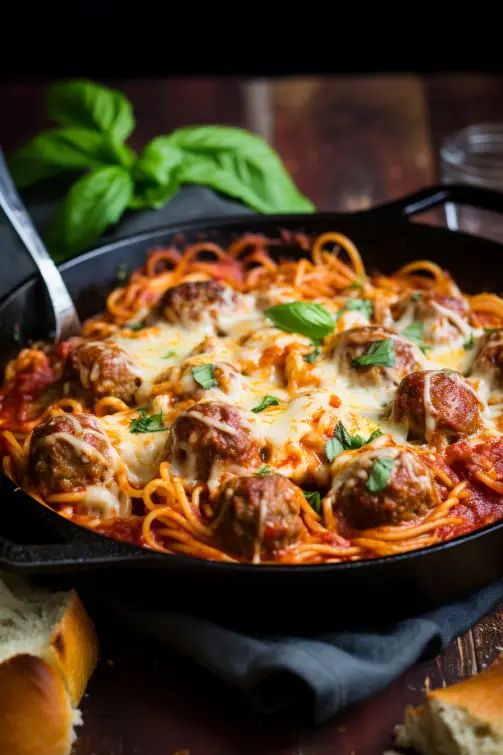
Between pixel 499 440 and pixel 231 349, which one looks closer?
pixel 499 440

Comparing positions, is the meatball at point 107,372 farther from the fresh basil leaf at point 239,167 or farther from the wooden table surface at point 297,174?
the fresh basil leaf at point 239,167

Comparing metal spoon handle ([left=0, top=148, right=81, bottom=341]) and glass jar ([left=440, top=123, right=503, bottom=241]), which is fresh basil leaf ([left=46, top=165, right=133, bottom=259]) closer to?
metal spoon handle ([left=0, top=148, right=81, bottom=341])

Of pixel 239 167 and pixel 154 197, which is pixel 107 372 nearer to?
pixel 154 197

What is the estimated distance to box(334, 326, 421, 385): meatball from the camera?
510 centimetres

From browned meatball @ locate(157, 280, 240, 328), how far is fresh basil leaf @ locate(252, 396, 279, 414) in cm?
90

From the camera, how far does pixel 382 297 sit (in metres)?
6.05

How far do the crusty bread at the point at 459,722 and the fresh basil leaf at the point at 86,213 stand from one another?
402 cm

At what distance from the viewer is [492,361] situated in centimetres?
523

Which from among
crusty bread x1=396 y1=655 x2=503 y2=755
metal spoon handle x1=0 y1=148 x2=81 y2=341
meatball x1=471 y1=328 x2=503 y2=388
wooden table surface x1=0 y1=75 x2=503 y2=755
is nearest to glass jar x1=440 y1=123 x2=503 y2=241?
wooden table surface x1=0 y1=75 x2=503 y2=755

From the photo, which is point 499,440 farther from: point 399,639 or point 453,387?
point 399,639

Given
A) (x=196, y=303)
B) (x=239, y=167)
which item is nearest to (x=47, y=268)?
(x=196, y=303)

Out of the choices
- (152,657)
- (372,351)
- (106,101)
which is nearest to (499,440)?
(372,351)

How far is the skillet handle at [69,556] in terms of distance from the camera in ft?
12.6

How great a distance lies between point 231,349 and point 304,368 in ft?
1.61
